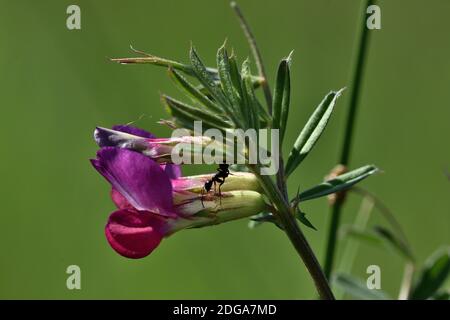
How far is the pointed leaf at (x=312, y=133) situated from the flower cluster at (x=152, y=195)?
7 cm

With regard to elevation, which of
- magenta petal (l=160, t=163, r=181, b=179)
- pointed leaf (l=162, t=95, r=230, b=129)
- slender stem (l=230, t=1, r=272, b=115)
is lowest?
magenta petal (l=160, t=163, r=181, b=179)

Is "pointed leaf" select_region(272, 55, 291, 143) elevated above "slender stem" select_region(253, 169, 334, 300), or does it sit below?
above

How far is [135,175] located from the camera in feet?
2.87

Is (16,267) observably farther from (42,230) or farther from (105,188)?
(105,188)

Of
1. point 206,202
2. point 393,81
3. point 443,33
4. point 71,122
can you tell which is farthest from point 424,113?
point 206,202

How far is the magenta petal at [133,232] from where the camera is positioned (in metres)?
0.91

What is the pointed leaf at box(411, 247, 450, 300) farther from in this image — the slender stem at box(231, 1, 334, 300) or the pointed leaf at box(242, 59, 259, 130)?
the pointed leaf at box(242, 59, 259, 130)

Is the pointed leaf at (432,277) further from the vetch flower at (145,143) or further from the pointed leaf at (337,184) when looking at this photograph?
the vetch flower at (145,143)

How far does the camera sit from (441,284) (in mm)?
1235

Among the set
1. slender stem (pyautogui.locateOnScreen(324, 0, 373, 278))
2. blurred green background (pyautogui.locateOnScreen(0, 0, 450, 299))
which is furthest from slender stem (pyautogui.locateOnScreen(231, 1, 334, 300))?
blurred green background (pyautogui.locateOnScreen(0, 0, 450, 299))

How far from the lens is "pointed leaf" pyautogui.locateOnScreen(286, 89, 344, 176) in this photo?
37.0 inches

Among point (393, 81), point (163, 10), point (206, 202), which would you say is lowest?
point (206, 202)

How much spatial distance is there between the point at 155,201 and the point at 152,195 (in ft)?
0.05
